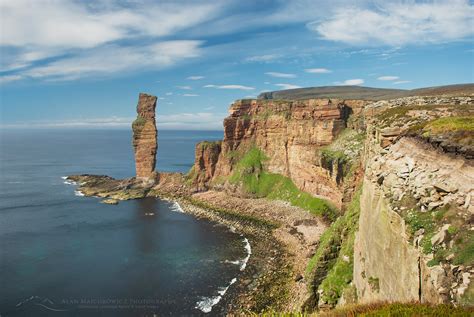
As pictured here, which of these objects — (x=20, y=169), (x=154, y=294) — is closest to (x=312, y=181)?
(x=154, y=294)

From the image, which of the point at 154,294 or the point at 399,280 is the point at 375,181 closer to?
the point at 399,280

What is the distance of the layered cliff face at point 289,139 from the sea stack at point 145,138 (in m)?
19.3

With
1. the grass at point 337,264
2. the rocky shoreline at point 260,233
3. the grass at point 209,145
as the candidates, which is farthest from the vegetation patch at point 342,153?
the grass at point 209,145

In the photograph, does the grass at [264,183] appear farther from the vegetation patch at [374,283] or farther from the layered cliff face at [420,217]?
the vegetation patch at [374,283]

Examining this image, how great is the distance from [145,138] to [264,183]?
45944 mm

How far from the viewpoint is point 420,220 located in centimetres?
1700

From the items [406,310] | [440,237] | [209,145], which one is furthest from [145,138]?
[406,310]

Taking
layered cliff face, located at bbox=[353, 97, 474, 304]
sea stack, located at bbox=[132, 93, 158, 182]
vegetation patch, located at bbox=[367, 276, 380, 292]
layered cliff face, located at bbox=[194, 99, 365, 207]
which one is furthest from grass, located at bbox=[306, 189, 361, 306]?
sea stack, located at bbox=[132, 93, 158, 182]

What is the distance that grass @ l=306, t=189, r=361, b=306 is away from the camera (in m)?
32.8

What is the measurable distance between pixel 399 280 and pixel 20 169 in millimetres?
178689

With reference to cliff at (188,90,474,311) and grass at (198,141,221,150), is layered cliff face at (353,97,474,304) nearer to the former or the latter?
Result: cliff at (188,90,474,311)

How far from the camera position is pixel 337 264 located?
35719 mm

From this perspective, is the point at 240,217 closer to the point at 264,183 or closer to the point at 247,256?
the point at 264,183

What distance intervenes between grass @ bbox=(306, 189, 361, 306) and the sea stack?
80.3m
